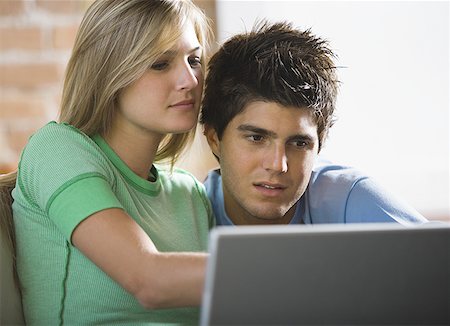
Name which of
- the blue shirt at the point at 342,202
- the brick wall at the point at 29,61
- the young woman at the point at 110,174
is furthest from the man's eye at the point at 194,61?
the brick wall at the point at 29,61

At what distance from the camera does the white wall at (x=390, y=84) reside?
2.62 metres

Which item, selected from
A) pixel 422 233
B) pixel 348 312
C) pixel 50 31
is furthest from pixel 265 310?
Result: pixel 50 31

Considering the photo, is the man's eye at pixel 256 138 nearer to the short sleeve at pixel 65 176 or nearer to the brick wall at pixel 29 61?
the short sleeve at pixel 65 176

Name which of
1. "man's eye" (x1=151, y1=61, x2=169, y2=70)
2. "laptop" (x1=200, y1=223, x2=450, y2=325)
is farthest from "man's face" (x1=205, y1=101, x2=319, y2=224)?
"laptop" (x1=200, y1=223, x2=450, y2=325)

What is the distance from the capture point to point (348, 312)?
0.94 m

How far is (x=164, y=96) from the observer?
1514mm

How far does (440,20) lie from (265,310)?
1.94 m

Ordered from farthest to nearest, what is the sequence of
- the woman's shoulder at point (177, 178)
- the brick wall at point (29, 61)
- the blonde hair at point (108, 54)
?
the brick wall at point (29, 61) → the woman's shoulder at point (177, 178) → the blonde hair at point (108, 54)

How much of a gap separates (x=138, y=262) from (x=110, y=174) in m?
0.29

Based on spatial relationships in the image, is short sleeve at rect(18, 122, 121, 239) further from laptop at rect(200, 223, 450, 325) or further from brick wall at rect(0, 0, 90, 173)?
brick wall at rect(0, 0, 90, 173)

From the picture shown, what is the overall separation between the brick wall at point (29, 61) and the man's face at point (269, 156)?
0.81m

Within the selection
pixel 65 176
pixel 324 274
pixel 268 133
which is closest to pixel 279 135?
pixel 268 133

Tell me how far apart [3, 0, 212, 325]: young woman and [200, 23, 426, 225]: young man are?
12 centimetres

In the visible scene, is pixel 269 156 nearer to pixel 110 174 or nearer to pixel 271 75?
pixel 271 75
